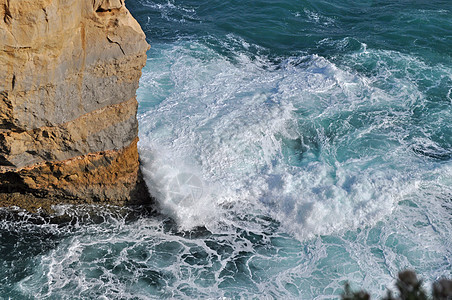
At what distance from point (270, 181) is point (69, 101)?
5512mm

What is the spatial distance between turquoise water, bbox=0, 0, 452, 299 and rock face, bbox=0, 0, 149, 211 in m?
0.76

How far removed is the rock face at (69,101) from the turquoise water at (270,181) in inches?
30.0

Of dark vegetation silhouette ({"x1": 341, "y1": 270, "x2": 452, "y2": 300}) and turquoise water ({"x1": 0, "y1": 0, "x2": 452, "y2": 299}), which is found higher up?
dark vegetation silhouette ({"x1": 341, "y1": 270, "x2": 452, "y2": 300})

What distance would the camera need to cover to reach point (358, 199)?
42.0 feet

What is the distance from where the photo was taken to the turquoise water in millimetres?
10859

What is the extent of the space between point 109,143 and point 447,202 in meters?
8.51

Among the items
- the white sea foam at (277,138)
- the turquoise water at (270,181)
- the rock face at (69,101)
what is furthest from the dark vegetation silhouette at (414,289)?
the rock face at (69,101)

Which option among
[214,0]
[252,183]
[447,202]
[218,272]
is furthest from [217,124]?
[214,0]

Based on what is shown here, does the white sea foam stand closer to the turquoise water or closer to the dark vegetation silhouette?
the turquoise water

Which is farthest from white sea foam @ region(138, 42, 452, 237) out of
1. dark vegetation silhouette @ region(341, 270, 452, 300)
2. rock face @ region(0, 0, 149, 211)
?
dark vegetation silhouette @ region(341, 270, 452, 300)

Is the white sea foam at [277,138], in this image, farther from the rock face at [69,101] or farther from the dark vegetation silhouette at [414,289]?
the dark vegetation silhouette at [414,289]

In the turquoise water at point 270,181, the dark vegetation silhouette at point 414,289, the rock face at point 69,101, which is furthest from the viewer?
the turquoise water at point 270,181

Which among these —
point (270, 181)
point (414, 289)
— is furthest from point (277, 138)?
point (414, 289)

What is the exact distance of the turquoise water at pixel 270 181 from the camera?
35.6 feet
